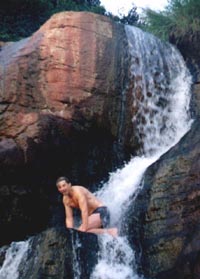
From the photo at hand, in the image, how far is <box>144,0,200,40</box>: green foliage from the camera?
11203mm

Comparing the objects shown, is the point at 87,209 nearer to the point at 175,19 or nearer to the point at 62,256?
the point at 62,256

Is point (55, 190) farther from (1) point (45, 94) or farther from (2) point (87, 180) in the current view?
(1) point (45, 94)

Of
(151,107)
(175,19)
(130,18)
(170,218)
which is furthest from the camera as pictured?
(130,18)

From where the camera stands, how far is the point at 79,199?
7184 mm

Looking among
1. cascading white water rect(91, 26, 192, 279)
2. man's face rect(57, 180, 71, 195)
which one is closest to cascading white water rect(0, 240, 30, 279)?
man's face rect(57, 180, 71, 195)

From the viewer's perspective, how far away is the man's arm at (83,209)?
6840mm

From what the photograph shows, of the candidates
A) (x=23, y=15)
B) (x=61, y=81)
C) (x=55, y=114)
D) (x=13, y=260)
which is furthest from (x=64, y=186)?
(x=23, y=15)

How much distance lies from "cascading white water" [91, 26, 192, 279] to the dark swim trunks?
0.29 m

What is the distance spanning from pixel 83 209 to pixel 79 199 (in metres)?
0.23

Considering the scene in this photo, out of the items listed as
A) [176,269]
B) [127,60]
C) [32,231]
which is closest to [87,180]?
[32,231]

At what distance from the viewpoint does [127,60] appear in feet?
32.0

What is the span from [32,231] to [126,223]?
281cm

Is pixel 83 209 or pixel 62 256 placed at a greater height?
pixel 83 209

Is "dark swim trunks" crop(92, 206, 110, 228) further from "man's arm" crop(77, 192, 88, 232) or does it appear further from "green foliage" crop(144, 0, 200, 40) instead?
"green foliage" crop(144, 0, 200, 40)
